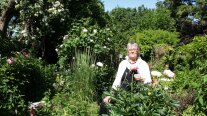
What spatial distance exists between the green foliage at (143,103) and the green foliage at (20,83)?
2.89 m

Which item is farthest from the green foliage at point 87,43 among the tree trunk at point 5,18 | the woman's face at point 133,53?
the woman's face at point 133,53

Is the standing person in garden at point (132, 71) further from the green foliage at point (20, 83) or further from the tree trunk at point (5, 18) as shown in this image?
the tree trunk at point (5, 18)

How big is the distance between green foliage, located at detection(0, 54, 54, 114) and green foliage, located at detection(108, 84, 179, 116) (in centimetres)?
289

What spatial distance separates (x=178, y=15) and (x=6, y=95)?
2707cm

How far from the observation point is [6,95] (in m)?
6.90

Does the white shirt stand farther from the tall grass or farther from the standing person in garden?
the tall grass

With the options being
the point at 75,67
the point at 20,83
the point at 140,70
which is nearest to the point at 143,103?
the point at 140,70

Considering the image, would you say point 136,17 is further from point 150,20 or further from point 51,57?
point 51,57

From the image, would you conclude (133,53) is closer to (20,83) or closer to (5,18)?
(20,83)

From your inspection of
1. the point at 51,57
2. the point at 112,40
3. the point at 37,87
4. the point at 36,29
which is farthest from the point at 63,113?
the point at 51,57

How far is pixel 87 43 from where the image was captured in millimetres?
10633

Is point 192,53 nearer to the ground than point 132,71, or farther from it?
farther from it

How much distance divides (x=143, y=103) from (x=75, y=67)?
531cm

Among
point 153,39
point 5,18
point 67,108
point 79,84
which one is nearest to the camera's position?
point 67,108
